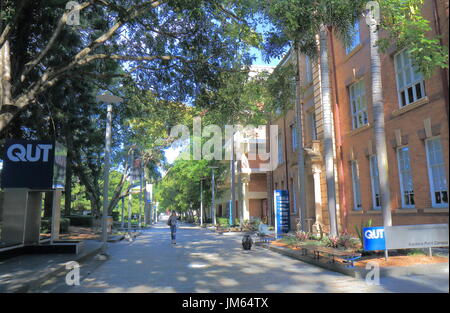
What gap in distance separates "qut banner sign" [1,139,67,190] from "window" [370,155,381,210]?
530 inches

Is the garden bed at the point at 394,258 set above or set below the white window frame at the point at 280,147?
below

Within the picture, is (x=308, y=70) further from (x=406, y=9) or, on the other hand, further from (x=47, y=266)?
(x=47, y=266)

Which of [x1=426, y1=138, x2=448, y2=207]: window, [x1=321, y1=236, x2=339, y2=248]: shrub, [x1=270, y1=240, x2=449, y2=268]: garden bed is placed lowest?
[x1=270, y1=240, x2=449, y2=268]: garden bed

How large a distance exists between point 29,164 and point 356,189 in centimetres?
1472

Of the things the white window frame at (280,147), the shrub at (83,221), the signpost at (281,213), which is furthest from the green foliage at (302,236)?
the shrub at (83,221)

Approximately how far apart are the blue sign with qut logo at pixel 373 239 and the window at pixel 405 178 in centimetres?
529

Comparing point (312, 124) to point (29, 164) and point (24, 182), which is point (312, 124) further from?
point (24, 182)

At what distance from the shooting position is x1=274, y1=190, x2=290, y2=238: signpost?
21203 millimetres

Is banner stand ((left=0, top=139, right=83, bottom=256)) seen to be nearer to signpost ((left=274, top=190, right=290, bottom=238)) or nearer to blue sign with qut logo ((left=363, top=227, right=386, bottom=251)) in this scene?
blue sign with qut logo ((left=363, top=227, right=386, bottom=251))

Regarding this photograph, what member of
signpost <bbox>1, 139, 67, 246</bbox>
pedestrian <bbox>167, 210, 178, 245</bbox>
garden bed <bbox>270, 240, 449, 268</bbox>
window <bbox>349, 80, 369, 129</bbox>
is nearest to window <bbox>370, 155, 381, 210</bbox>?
window <bbox>349, 80, 369, 129</bbox>

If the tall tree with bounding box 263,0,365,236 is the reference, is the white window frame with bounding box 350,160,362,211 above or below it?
below

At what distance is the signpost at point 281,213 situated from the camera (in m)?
21.2

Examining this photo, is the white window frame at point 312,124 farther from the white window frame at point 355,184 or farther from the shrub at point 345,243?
the shrub at point 345,243

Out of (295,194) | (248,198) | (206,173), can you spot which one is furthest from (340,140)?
(206,173)
